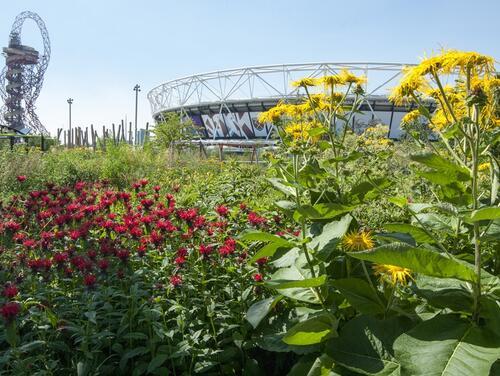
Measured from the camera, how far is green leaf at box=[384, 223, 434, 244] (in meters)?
1.55

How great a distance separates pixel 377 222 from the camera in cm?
360

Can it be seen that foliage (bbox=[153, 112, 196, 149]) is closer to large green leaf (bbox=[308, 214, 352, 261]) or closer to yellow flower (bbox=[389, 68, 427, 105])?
yellow flower (bbox=[389, 68, 427, 105])

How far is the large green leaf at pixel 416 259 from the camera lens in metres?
1.25

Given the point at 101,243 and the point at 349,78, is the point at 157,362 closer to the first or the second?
the point at 101,243

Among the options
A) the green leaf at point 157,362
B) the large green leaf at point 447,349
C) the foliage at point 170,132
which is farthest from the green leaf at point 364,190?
the foliage at point 170,132

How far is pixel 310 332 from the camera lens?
157cm

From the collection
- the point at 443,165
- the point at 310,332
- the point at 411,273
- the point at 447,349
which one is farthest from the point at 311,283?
the point at 443,165

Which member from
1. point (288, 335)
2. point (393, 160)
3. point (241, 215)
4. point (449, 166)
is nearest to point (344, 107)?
point (241, 215)

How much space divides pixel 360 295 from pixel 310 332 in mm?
214

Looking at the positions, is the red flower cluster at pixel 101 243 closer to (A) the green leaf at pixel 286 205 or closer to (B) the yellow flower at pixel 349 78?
(A) the green leaf at pixel 286 205

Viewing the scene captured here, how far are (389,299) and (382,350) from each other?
180mm

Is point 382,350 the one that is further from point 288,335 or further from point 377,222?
point 377,222

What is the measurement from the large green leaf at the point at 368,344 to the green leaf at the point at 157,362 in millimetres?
639

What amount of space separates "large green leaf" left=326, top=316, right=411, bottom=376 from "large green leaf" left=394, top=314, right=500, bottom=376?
0.14 meters
